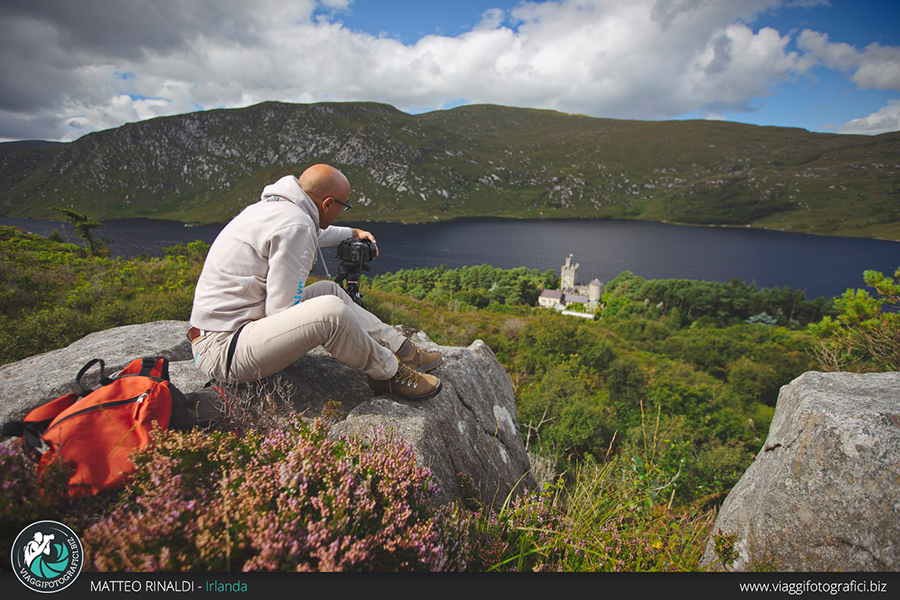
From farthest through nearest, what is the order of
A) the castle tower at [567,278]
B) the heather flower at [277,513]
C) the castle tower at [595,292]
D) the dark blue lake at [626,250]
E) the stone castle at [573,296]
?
the dark blue lake at [626,250]
the castle tower at [567,278]
the castle tower at [595,292]
the stone castle at [573,296]
the heather flower at [277,513]

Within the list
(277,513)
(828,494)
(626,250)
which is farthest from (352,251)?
(626,250)

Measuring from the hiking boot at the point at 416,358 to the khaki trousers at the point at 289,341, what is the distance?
576mm

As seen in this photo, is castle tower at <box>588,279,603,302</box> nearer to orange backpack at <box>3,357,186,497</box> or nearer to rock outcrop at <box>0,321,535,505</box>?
rock outcrop at <box>0,321,535,505</box>

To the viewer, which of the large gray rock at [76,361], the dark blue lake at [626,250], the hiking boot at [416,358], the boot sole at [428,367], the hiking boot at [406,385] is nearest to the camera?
the large gray rock at [76,361]

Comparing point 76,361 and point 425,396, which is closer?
point 425,396

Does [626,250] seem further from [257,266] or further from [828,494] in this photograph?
[257,266]

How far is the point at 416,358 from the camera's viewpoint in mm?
4090

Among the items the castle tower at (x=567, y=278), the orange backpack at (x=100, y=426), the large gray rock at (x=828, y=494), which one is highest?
the orange backpack at (x=100, y=426)

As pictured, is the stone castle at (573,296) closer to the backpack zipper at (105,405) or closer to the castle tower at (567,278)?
the castle tower at (567,278)

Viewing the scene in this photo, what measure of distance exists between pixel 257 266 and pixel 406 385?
178 cm

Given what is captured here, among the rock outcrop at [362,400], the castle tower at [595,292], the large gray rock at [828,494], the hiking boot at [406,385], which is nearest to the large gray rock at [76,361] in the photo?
the rock outcrop at [362,400]

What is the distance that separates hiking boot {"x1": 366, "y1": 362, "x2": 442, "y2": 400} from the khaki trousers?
34 cm

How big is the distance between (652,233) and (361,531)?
18026 centimetres

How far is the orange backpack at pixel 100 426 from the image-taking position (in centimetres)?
188
